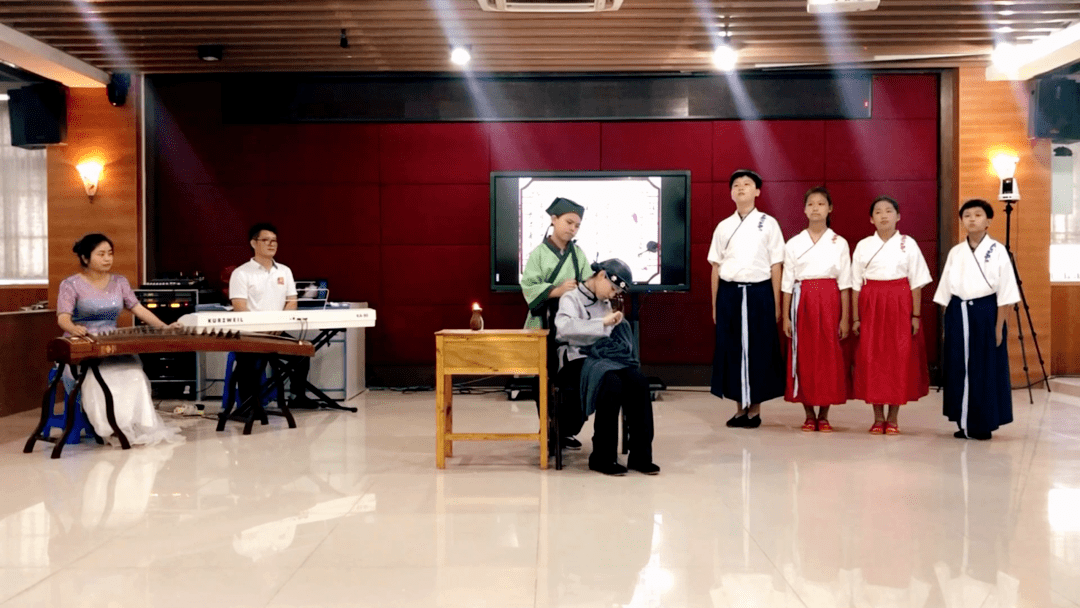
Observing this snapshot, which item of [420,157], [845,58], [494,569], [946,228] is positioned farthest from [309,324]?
[946,228]

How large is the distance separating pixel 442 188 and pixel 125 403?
356 cm

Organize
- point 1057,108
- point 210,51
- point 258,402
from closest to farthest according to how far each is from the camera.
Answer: point 258,402 < point 210,51 < point 1057,108

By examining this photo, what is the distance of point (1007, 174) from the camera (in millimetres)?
7414

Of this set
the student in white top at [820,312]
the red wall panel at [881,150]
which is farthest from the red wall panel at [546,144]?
the student in white top at [820,312]

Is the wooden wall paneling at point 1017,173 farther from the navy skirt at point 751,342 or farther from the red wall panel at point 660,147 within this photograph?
the navy skirt at point 751,342

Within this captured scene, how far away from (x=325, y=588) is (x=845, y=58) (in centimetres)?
635

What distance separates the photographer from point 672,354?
7867 millimetres

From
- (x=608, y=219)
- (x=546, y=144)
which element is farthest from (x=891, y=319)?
(x=546, y=144)

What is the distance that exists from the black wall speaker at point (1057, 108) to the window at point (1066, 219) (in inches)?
72.0

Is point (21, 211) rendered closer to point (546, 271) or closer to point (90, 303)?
point (90, 303)

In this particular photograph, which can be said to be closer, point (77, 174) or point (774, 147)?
point (77, 174)

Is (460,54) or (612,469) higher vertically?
(460,54)

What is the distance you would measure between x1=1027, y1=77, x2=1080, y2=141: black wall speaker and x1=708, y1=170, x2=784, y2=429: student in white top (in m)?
A: 3.33

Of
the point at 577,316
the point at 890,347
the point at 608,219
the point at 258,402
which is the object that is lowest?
the point at 258,402
